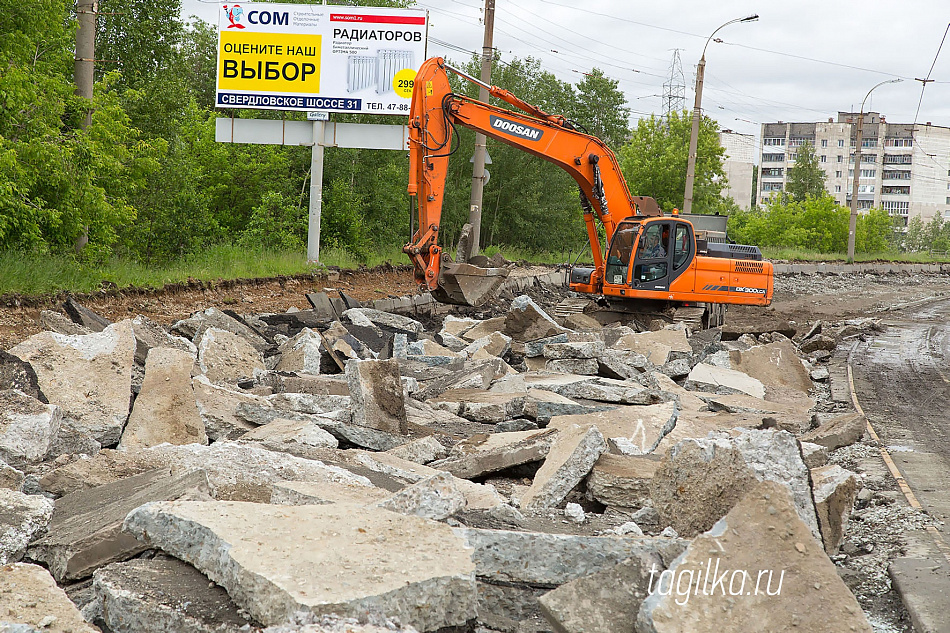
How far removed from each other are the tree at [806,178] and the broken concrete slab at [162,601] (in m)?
83.8

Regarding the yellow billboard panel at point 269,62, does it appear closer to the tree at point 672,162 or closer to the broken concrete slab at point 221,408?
the broken concrete slab at point 221,408

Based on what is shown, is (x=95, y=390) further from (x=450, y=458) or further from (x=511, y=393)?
(x=511, y=393)

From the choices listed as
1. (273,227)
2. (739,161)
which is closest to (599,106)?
(273,227)

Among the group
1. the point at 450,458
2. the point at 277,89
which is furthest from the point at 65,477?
the point at 277,89

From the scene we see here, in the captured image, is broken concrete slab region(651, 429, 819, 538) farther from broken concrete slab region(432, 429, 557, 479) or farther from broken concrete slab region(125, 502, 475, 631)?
broken concrete slab region(432, 429, 557, 479)

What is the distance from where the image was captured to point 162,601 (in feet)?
9.61

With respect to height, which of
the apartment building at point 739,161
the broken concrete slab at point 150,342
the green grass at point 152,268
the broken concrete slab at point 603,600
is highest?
the apartment building at point 739,161

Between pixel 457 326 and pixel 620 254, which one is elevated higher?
pixel 620 254

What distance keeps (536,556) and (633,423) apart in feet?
10.3

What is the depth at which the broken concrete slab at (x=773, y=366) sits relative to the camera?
10422 millimetres

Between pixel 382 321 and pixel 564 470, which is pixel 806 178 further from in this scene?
pixel 564 470

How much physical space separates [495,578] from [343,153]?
987 inches

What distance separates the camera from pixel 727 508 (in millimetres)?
3809

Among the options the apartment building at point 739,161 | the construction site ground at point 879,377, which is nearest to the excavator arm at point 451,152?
the construction site ground at point 879,377
